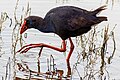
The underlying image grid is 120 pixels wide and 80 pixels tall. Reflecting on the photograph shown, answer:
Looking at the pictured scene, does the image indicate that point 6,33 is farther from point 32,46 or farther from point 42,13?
point 42,13

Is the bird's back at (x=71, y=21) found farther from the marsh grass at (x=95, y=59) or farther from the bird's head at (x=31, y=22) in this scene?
the bird's head at (x=31, y=22)

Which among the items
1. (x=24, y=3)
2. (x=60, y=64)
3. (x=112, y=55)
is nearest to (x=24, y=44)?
(x=60, y=64)

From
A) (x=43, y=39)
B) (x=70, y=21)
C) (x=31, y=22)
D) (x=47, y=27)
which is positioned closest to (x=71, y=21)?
(x=70, y=21)

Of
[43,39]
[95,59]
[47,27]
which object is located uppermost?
[47,27]

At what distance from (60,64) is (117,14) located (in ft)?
10.2

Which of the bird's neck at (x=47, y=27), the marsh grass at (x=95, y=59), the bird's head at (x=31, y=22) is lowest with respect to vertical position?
the marsh grass at (x=95, y=59)

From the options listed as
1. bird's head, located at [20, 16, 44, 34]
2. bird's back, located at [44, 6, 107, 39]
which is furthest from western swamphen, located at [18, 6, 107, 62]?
bird's head, located at [20, 16, 44, 34]

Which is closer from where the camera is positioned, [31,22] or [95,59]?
[95,59]

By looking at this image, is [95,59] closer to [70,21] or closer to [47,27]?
[70,21]

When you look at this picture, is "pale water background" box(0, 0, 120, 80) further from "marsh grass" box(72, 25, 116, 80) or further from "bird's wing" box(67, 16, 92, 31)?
"bird's wing" box(67, 16, 92, 31)

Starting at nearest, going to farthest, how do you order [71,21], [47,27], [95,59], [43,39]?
[95,59], [71,21], [47,27], [43,39]

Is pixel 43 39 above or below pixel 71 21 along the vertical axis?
below

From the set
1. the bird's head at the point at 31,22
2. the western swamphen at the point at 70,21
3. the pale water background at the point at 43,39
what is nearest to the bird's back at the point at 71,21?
the western swamphen at the point at 70,21

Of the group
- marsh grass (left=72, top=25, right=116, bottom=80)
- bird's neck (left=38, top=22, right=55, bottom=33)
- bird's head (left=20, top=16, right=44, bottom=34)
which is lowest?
marsh grass (left=72, top=25, right=116, bottom=80)
